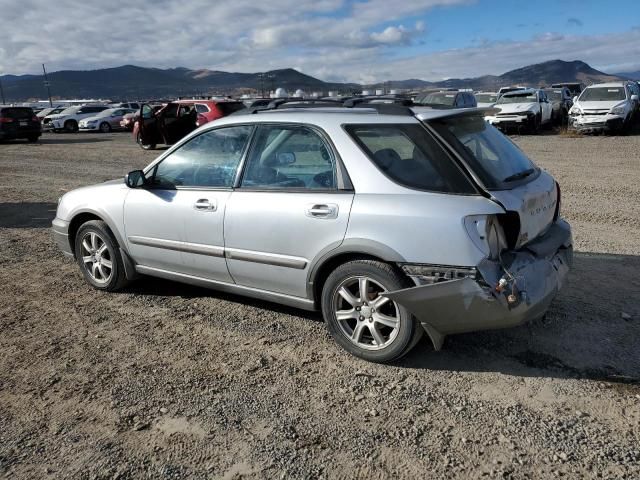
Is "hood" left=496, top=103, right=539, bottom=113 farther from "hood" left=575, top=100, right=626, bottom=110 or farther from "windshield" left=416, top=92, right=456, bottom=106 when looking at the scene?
"windshield" left=416, top=92, right=456, bottom=106

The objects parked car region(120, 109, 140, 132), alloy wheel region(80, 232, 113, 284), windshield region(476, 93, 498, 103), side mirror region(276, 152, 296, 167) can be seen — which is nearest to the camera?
side mirror region(276, 152, 296, 167)

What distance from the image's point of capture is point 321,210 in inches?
145

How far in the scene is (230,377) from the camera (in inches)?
141

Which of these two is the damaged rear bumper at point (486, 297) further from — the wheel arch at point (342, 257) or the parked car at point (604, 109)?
the parked car at point (604, 109)

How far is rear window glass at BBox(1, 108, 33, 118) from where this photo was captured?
23.5 metres

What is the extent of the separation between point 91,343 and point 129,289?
1.14 metres

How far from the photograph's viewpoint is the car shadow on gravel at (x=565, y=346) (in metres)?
3.54

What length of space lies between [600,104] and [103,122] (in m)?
26.1

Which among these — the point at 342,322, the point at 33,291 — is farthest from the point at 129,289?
the point at 342,322

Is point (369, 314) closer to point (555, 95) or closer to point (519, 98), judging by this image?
point (519, 98)

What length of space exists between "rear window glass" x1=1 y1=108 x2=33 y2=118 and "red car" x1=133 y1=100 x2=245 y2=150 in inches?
327

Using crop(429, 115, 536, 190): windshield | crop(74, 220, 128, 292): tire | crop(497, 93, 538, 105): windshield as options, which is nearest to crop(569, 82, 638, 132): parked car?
crop(497, 93, 538, 105): windshield

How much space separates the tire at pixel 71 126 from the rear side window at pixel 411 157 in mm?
33228

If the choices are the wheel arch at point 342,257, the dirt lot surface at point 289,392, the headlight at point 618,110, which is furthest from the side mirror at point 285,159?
the headlight at point 618,110
